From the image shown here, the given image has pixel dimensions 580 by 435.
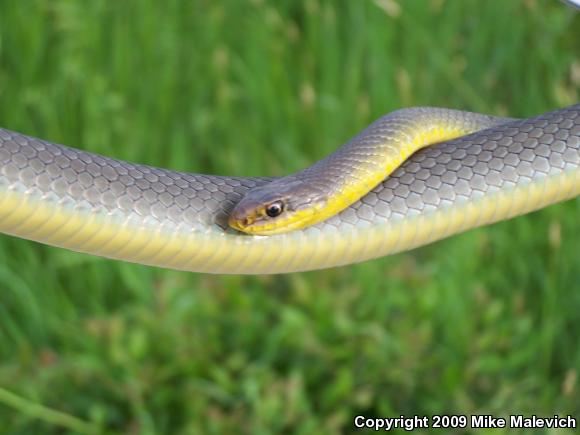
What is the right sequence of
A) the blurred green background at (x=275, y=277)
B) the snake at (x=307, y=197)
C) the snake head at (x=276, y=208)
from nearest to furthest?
the snake at (x=307, y=197) → the snake head at (x=276, y=208) → the blurred green background at (x=275, y=277)

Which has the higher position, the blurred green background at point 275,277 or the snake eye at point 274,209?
the snake eye at point 274,209

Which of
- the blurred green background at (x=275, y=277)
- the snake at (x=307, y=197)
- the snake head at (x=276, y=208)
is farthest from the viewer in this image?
the blurred green background at (x=275, y=277)

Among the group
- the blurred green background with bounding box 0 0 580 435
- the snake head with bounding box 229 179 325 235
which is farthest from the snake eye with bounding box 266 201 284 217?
the blurred green background with bounding box 0 0 580 435

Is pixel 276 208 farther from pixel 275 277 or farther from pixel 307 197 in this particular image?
pixel 275 277

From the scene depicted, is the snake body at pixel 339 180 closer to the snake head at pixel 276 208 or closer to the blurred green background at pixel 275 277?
→ the snake head at pixel 276 208

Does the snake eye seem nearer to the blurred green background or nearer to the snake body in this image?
the snake body

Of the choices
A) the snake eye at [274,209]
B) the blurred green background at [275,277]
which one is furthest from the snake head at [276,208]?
the blurred green background at [275,277]

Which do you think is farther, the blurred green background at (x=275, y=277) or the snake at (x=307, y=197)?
the blurred green background at (x=275, y=277)

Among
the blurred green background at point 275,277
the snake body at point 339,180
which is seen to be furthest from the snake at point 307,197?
the blurred green background at point 275,277

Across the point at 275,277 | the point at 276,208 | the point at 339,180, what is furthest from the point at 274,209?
the point at 275,277
